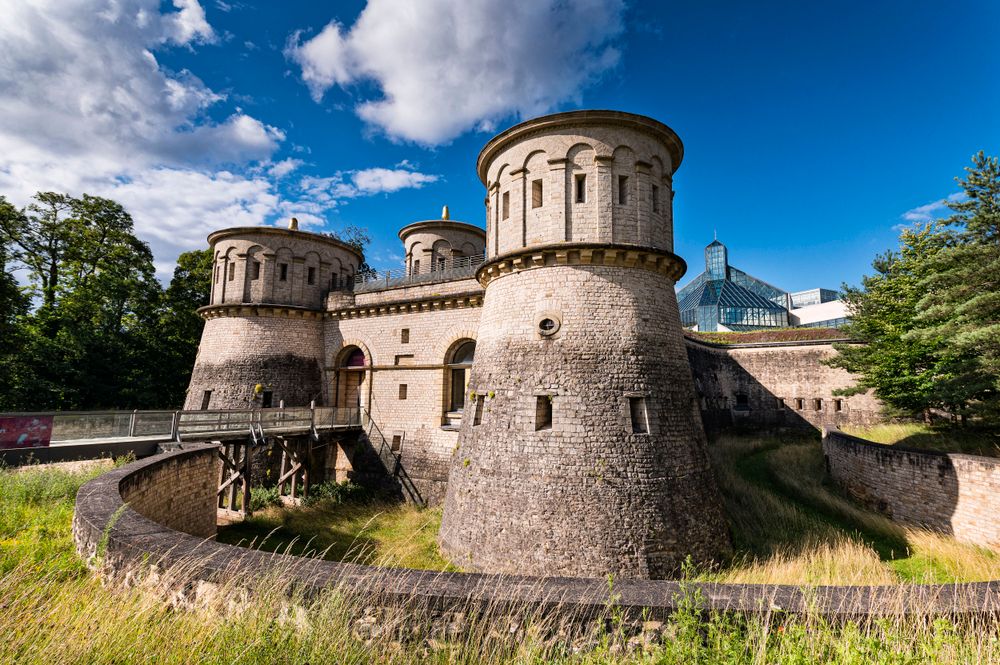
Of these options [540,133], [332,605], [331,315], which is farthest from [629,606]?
[331,315]

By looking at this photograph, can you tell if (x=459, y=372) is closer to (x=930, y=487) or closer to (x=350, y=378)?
(x=350, y=378)

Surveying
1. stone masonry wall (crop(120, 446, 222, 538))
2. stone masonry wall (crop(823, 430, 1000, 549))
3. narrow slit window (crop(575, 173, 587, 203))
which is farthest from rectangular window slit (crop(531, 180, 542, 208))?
stone masonry wall (crop(823, 430, 1000, 549))

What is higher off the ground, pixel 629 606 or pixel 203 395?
pixel 203 395

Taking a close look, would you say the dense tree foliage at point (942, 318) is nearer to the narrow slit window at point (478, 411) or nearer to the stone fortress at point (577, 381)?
the stone fortress at point (577, 381)

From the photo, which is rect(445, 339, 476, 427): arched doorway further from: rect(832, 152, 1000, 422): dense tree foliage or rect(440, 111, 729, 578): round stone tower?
rect(832, 152, 1000, 422): dense tree foliage

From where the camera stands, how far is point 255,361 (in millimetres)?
17375

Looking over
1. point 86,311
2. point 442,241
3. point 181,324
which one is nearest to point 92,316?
point 86,311

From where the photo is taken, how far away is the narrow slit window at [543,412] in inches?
Result: 403

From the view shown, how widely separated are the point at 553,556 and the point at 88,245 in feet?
86.4

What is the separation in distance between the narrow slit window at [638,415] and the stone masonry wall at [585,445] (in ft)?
0.17

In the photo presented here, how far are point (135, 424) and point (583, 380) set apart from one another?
36.6 feet

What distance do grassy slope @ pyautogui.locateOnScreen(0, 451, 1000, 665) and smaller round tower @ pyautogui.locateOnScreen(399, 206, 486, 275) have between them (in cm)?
1815

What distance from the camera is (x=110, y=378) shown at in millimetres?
20047

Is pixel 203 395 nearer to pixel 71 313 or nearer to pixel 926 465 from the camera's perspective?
pixel 71 313
